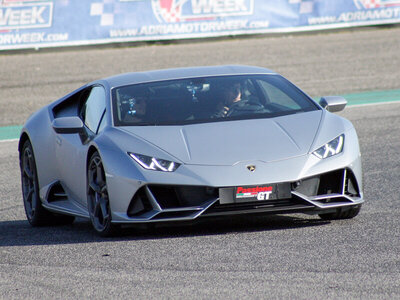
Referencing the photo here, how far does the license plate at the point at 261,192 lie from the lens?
6445 mm

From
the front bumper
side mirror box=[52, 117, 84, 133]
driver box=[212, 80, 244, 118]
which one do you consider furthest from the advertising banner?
the front bumper

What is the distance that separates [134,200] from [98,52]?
16438 millimetres

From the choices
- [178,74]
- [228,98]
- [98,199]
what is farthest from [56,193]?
[228,98]

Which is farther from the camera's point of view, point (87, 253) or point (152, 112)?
point (152, 112)

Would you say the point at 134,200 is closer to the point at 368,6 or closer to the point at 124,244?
the point at 124,244

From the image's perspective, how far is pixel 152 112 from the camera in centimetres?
741

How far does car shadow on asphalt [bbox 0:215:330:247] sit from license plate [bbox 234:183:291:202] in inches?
7.8

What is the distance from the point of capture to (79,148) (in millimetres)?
7512

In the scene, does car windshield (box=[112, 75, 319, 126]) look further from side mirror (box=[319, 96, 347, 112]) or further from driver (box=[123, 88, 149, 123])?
side mirror (box=[319, 96, 347, 112])

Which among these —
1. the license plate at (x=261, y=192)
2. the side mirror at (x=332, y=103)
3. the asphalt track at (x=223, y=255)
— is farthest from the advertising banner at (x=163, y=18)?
the license plate at (x=261, y=192)

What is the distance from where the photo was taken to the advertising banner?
852 inches

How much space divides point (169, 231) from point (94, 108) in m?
1.46

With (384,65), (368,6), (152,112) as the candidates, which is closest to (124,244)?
(152,112)

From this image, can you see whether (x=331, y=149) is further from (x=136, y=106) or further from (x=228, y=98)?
(x=136, y=106)
